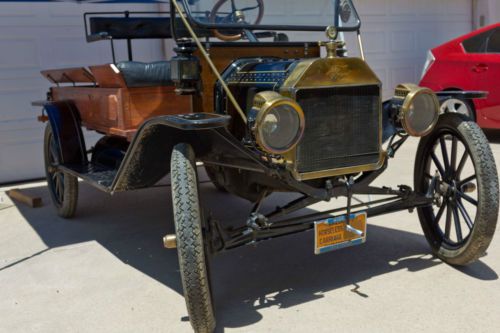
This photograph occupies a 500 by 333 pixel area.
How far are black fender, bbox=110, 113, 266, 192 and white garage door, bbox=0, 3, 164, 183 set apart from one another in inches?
143

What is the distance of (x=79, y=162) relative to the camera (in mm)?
4453

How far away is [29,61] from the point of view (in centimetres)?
638

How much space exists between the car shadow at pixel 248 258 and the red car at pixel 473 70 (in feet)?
11.6

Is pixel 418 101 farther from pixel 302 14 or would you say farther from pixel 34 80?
pixel 34 80

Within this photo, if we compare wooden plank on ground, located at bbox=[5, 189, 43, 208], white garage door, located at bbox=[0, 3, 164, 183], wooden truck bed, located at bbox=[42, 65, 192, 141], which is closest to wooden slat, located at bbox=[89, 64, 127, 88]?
wooden truck bed, located at bbox=[42, 65, 192, 141]

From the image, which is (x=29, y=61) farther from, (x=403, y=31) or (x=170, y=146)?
(x=403, y=31)

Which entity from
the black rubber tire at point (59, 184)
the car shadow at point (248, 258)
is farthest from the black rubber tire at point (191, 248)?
the black rubber tire at point (59, 184)

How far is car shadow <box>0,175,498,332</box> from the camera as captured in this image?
309 centimetres

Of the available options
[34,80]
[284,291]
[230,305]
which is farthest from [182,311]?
[34,80]

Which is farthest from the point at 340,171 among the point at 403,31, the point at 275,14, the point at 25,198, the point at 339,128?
the point at 403,31

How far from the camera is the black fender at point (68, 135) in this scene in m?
4.41

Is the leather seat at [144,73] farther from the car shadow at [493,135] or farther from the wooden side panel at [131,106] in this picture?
the car shadow at [493,135]

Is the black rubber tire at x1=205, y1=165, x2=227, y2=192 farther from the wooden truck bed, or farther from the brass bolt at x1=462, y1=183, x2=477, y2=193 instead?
the brass bolt at x1=462, y1=183, x2=477, y2=193

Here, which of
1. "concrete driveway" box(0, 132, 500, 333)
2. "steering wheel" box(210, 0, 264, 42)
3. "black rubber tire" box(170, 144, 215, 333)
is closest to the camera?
"black rubber tire" box(170, 144, 215, 333)
